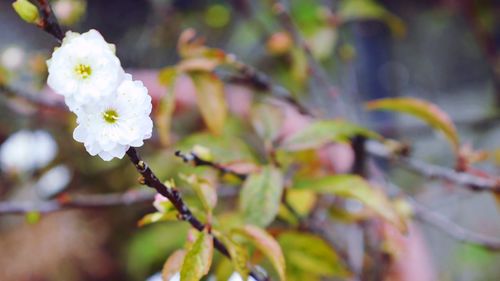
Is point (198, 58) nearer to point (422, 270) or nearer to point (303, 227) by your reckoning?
point (303, 227)

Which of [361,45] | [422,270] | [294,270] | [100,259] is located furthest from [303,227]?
[361,45]

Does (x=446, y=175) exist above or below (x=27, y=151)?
below

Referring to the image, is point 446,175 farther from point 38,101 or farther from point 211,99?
point 38,101

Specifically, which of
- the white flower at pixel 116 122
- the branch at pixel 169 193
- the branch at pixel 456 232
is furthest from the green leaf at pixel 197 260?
the branch at pixel 456 232

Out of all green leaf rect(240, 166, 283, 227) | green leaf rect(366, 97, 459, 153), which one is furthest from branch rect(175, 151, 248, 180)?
green leaf rect(366, 97, 459, 153)

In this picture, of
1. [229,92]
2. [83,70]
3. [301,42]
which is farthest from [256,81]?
[229,92]

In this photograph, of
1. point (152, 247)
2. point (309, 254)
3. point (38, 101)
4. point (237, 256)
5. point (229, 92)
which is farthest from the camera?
point (229, 92)

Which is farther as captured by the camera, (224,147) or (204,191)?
(224,147)
